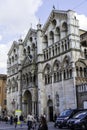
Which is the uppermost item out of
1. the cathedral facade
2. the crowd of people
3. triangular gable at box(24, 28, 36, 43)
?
triangular gable at box(24, 28, 36, 43)

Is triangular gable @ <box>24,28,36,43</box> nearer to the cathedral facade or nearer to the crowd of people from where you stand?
the cathedral facade

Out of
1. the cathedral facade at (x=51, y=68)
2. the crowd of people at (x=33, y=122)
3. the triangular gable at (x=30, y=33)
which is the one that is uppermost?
the triangular gable at (x=30, y=33)

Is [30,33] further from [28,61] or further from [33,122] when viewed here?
[33,122]

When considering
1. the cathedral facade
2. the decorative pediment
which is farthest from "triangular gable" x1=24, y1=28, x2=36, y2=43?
the decorative pediment

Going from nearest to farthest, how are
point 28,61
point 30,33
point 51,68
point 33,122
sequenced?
point 33,122, point 51,68, point 28,61, point 30,33

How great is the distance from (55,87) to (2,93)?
2817 centimetres

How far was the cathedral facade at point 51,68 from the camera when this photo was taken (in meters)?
35.4

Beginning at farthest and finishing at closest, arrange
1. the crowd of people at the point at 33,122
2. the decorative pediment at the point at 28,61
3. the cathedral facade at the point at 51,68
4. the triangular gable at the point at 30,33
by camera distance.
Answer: the triangular gable at the point at 30,33 < the decorative pediment at the point at 28,61 < the cathedral facade at the point at 51,68 < the crowd of people at the point at 33,122

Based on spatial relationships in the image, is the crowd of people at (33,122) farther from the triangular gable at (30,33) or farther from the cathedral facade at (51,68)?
the triangular gable at (30,33)

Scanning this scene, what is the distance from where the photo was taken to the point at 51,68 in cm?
3947

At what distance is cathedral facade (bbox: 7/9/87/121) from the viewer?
35.4 m

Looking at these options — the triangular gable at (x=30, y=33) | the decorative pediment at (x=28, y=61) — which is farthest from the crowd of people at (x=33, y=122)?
the triangular gable at (x=30, y=33)

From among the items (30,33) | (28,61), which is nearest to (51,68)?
(28,61)

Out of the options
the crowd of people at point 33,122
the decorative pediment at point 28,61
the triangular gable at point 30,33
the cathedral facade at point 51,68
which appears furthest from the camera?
the triangular gable at point 30,33
